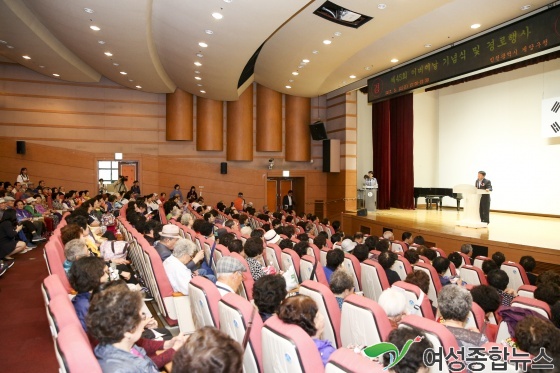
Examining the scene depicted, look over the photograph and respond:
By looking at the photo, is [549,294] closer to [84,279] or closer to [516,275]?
[516,275]

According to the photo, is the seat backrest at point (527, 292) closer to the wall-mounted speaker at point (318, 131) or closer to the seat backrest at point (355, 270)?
the seat backrest at point (355, 270)

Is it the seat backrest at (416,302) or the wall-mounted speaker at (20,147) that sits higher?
the wall-mounted speaker at (20,147)

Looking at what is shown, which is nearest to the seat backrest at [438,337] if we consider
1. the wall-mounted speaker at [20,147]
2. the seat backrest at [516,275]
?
the seat backrest at [516,275]

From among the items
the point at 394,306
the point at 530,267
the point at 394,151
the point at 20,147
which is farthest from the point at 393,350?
the point at 394,151

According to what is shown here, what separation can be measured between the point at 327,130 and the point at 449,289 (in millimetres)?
14315

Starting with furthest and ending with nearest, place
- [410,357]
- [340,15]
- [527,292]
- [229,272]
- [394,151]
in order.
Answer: [394,151] → [340,15] → [527,292] → [229,272] → [410,357]

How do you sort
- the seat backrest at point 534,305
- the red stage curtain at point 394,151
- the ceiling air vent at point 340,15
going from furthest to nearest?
the red stage curtain at point 394,151, the ceiling air vent at point 340,15, the seat backrest at point 534,305

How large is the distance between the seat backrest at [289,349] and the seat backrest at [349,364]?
171 mm

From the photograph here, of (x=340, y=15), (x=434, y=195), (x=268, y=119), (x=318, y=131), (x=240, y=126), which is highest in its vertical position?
(x=340, y=15)

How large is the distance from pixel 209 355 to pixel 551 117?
1206cm

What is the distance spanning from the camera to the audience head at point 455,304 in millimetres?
2525

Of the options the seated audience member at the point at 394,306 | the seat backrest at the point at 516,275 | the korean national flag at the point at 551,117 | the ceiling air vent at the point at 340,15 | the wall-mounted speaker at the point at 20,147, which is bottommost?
the seat backrest at the point at 516,275

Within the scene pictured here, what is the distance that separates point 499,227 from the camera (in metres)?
9.88

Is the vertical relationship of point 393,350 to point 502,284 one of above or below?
above
